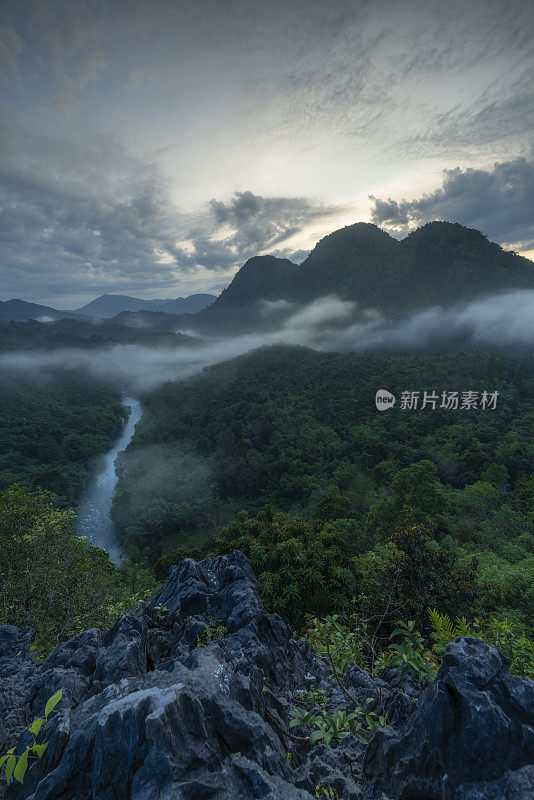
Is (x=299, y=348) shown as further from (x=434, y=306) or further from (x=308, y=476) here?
(x=434, y=306)

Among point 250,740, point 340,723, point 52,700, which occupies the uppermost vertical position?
point 52,700

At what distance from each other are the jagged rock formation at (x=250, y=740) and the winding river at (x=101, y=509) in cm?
4661

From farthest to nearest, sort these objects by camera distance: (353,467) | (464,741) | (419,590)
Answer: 1. (353,467)
2. (419,590)
3. (464,741)

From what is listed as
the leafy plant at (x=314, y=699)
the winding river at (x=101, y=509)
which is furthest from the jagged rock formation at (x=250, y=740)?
the winding river at (x=101, y=509)

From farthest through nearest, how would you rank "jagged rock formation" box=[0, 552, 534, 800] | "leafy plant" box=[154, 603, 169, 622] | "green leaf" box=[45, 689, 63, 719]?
"leafy plant" box=[154, 603, 169, 622] < "jagged rock formation" box=[0, 552, 534, 800] < "green leaf" box=[45, 689, 63, 719]

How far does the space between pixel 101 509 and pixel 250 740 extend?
241ft

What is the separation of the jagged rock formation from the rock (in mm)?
13

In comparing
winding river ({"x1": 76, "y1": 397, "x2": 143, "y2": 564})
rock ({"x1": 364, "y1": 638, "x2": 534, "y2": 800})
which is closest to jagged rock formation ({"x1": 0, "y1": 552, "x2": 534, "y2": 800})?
rock ({"x1": 364, "y1": 638, "x2": 534, "y2": 800})

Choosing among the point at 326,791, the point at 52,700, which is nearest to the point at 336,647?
the point at 326,791

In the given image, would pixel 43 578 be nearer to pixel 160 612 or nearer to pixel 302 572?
pixel 160 612

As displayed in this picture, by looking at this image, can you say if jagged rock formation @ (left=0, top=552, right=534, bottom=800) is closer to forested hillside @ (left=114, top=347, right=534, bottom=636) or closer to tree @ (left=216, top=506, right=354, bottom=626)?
forested hillside @ (left=114, top=347, right=534, bottom=636)

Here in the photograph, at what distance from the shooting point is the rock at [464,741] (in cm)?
373

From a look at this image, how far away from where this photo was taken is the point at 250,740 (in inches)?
181

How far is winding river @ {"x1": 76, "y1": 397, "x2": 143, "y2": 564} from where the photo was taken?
56781mm
